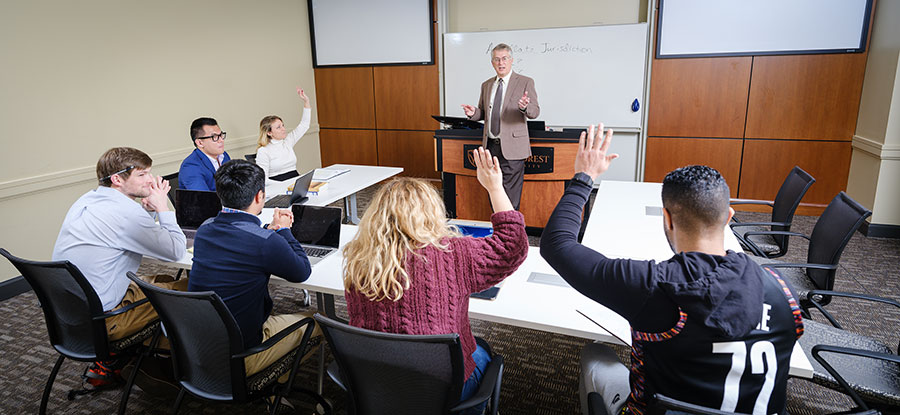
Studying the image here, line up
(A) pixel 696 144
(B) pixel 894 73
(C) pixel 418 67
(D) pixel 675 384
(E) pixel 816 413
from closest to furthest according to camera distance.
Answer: (D) pixel 675 384, (E) pixel 816 413, (B) pixel 894 73, (A) pixel 696 144, (C) pixel 418 67

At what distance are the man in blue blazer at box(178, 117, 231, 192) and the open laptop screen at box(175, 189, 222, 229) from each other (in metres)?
0.47

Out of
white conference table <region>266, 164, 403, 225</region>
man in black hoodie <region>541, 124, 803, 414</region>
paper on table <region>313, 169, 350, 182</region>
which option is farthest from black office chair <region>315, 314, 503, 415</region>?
paper on table <region>313, 169, 350, 182</region>

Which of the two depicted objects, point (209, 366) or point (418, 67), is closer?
point (209, 366)

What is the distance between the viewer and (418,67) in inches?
257

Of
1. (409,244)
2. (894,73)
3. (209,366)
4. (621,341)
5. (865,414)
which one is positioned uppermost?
(894,73)

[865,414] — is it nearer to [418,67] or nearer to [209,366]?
[209,366]

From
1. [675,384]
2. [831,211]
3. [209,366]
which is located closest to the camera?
[675,384]

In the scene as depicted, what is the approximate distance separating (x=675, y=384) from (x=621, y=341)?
0.39m

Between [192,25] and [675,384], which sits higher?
[192,25]

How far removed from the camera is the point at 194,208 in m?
2.94

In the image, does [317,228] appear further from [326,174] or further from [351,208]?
[351,208]

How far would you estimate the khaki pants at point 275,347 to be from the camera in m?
1.97

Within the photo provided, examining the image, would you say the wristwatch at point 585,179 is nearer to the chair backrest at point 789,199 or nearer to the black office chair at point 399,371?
the black office chair at point 399,371

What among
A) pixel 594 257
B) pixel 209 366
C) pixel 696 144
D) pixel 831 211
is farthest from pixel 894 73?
pixel 209 366
